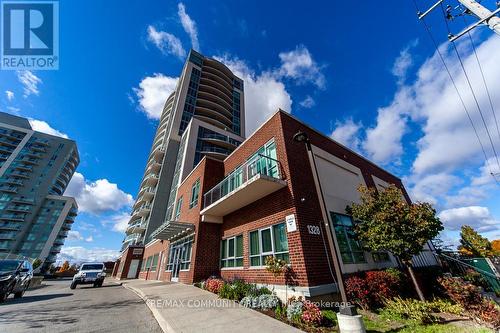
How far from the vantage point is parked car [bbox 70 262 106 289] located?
52.1ft

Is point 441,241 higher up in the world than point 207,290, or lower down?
higher up

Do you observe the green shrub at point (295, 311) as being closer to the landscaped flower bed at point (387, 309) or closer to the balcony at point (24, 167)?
the landscaped flower bed at point (387, 309)

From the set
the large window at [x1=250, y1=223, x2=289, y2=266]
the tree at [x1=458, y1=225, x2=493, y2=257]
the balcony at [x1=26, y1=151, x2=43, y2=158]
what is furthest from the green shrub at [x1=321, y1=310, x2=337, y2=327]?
the balcony at [x1=26, y1=151, x2=43, y2=158]

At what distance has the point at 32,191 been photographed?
7044 cm

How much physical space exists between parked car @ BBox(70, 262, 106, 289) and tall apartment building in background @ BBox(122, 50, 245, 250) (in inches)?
282

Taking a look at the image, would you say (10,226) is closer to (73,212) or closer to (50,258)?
(50,258)

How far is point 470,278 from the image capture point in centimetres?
1114

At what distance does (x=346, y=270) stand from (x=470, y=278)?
8.63 metres

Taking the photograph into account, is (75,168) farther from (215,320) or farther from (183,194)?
(215,320)

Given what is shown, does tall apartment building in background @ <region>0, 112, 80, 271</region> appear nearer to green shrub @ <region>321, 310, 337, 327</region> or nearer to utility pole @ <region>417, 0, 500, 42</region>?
green shrub @ <region>321, 310, 337, 327</region>

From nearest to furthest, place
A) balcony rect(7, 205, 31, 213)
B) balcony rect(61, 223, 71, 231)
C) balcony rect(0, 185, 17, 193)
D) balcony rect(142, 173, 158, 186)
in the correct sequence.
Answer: balcony rect(142, 173, 158, 186) → balcony rect(7, 205, 31, 213) → balcony rect(0, 185, 17, 193) → balcony rect(61, 223, 71, 231)

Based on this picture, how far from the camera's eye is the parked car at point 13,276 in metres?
8.70

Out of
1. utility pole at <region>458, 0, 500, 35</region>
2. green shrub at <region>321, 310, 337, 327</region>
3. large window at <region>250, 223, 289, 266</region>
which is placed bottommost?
green shrub at <region>321, 310, 337, 327</region>

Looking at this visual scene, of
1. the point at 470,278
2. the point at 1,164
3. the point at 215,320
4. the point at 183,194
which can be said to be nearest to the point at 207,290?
the point at 215,320
